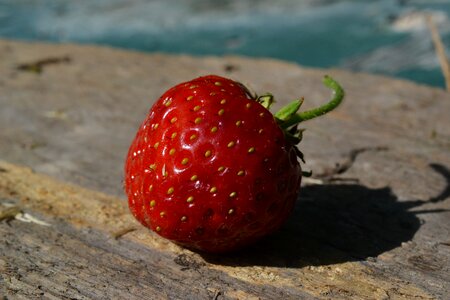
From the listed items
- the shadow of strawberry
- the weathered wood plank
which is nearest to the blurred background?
the shadow of strawberry

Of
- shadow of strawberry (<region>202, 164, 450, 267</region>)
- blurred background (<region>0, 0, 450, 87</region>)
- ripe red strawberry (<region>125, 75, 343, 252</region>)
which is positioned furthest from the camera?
blurred background (<region>0, 0, 450, 87</region>)

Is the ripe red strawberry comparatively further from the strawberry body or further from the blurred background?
the blurred background

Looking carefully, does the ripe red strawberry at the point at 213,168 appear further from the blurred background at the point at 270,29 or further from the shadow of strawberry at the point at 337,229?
the blurred background at the point at 270,29

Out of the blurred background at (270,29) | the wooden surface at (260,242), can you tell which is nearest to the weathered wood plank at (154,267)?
the wooden surface at (260,242)

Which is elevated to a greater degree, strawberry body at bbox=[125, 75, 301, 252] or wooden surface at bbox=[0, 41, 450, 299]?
strawberry body at bbox=[125, 75, 301, 252]

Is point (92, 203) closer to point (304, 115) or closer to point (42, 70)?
point (304, 115)

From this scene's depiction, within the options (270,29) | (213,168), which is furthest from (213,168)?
(270,29)
